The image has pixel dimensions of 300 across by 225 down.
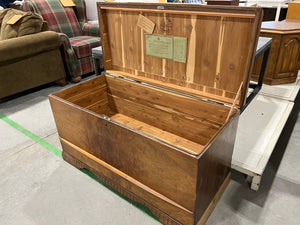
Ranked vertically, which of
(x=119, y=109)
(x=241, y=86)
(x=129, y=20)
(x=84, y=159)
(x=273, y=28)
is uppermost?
(x=129, y=20)

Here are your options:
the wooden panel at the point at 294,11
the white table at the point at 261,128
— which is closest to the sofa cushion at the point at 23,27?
the white table at the point at 261,128

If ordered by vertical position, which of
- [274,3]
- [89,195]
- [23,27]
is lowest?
[89,195]

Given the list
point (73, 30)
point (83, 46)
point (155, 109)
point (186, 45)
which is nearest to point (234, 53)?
point (186, 45)

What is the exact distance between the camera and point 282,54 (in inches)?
73.0

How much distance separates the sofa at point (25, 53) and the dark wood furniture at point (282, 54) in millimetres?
2021

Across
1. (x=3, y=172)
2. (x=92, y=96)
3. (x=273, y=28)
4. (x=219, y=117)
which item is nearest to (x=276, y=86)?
(x=273, y=28)

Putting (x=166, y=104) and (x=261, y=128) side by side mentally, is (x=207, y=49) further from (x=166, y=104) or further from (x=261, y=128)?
(x=261, y=128)

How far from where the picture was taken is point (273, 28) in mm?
1802

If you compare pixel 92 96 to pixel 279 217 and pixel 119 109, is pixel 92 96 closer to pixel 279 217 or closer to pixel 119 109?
pixel 119 109

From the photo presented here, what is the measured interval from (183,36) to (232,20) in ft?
0.81

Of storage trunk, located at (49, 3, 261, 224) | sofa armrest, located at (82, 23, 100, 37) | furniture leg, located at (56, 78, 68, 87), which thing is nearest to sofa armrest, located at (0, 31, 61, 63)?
furniture leg, located at (56, 78, 68, 87)

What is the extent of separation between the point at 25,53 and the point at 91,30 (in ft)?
3.66

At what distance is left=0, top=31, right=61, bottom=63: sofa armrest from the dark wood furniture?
77.6 inches

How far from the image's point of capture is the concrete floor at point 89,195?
3.71 feet
